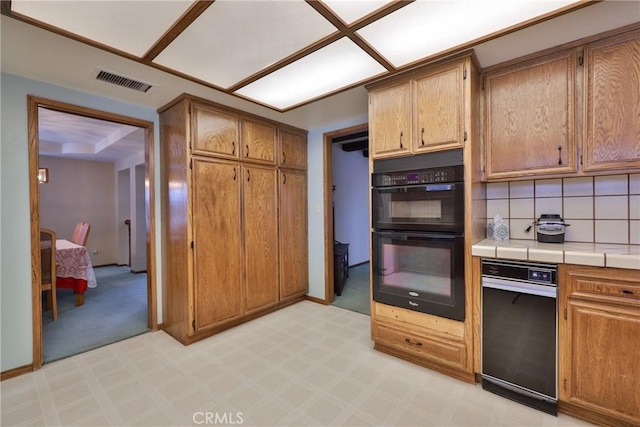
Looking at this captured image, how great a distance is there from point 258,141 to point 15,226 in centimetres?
210

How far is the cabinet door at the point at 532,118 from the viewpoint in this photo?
1833mm

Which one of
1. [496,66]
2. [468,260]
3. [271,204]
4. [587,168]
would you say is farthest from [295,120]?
[587,168]

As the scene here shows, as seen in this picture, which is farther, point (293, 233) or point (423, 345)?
point (293, 233)

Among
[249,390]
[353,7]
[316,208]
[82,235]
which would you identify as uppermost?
[353,7]

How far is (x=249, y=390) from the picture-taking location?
189 centimetres

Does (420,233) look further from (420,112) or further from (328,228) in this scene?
(328,228)

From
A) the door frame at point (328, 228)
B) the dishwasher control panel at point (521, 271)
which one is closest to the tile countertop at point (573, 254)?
the dishwasher control panel at point (521, 271)

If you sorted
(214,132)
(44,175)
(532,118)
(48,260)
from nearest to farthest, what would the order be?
(532,118), (214,132), (48,260), (44,175)

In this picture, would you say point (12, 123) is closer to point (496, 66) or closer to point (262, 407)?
point (262, 407)

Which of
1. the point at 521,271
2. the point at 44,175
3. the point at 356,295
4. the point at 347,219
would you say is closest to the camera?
the point at 521,271

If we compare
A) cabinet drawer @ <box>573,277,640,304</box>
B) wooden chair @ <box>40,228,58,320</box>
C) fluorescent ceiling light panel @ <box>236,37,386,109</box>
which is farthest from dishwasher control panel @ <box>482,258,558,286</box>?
wooden chair @ <box>40,228,58,320</box>

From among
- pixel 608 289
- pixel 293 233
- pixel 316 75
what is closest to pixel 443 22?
pixel 316 75

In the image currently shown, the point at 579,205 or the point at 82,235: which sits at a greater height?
the point at 579,205

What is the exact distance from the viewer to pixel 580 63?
179cm
